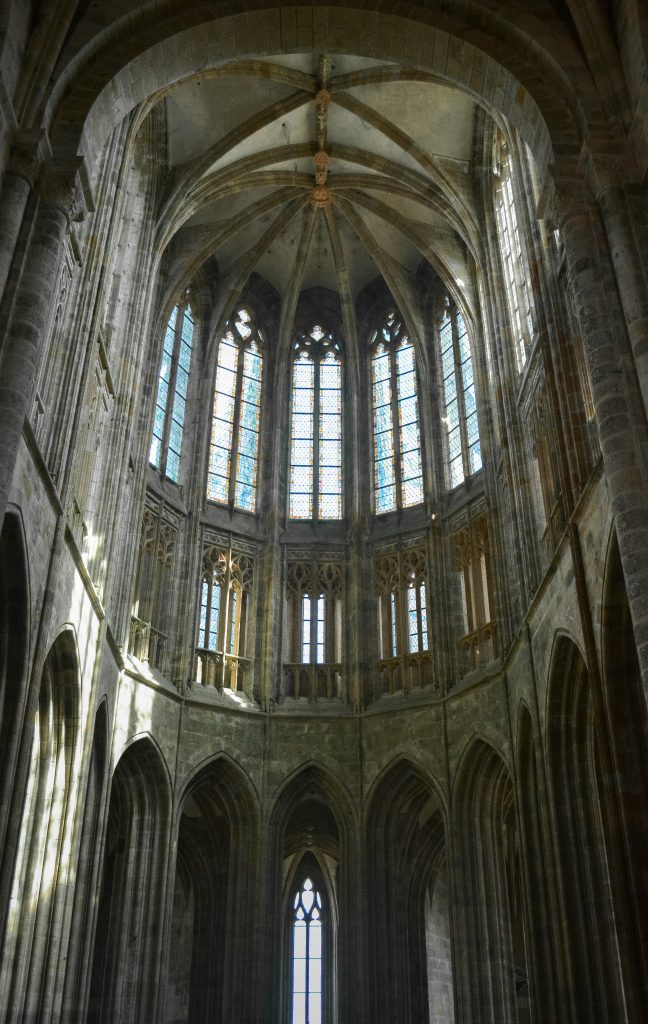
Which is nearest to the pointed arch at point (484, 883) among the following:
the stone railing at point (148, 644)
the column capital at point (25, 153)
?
the stone railing at point (148, 644)

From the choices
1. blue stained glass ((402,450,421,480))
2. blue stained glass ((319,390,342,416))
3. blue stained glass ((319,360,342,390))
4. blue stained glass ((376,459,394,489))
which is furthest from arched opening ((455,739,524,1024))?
blue stained glass ((319,360,342,390))

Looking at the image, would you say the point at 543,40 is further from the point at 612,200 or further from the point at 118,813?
the point at 118,813

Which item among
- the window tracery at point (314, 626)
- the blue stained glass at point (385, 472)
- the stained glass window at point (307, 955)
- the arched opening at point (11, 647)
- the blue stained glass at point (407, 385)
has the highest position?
the blue stained glass at point (407, 385)

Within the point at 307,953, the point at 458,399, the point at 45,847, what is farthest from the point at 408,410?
the point at 45,847

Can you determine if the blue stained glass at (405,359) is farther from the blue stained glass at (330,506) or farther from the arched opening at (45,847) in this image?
the arched opening at (45,847)

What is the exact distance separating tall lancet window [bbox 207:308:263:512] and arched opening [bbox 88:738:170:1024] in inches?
260

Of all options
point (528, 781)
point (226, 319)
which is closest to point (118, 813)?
point (528, 781)

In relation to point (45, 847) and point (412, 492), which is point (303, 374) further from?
point (45, 847)

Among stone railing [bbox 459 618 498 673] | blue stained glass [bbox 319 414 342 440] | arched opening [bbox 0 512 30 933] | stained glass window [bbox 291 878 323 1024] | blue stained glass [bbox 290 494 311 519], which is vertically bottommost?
stained glass window [bbox 291 878 323 1024]

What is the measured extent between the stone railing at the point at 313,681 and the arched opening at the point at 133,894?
3.60 meters

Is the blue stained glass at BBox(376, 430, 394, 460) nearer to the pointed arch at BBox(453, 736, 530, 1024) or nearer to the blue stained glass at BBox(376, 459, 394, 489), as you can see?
the blue stained glass at BBox(376, 459, 394, 489)

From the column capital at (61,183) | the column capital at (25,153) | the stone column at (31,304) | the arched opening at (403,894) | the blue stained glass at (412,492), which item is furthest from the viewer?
the blue stained glass at (412,492)

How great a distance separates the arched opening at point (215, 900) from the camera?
18.0 meters

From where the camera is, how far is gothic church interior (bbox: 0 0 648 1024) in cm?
1125
